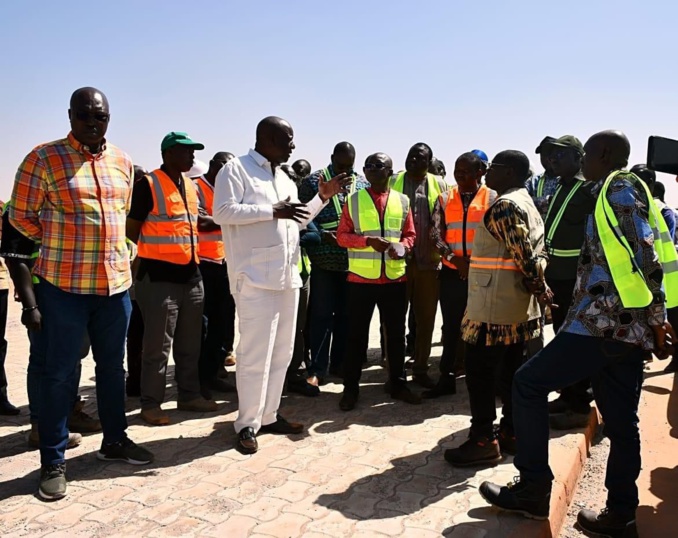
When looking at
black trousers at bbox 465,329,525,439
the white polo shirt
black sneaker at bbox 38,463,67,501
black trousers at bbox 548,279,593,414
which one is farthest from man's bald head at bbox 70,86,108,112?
black trousers at bbox 548,279,593,414

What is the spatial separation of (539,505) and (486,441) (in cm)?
73

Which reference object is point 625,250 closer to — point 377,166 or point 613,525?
point 613,525

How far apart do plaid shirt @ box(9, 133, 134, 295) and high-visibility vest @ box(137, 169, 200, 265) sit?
0.86m

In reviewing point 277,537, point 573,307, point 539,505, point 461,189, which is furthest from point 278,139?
point 539,505

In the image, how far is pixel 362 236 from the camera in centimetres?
500

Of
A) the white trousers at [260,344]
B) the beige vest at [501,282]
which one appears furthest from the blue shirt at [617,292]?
the white trousers at [260,344]

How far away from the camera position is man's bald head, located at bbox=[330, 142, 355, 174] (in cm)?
576

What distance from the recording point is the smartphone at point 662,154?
3309 millimetres

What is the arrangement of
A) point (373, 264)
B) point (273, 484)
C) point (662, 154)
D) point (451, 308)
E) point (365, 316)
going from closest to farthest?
point (662, 154) < point (273, 484) < point (373, 264) < point (365, 316) < point (451, 308)

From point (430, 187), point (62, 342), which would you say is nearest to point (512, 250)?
point (430, 187)

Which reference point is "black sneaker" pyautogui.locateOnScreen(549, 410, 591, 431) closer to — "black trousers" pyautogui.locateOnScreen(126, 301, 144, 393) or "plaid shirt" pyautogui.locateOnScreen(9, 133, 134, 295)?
"plaid shirt" pyautogui.locateOnScreen(9, 133, 134, 295)

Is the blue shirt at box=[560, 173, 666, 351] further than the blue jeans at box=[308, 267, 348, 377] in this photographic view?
No

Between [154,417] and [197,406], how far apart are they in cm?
44

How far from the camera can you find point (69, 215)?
11.4ft
